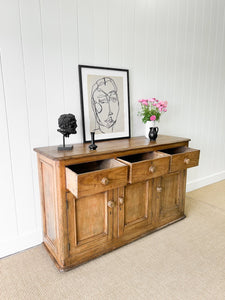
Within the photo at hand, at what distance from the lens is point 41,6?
1.61 m

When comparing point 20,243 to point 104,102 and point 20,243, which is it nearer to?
point 20,243

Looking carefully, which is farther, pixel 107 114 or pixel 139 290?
pixel 107 114

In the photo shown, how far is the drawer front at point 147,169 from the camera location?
5.14ft

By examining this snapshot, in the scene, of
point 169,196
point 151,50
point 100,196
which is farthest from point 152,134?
point 151,50

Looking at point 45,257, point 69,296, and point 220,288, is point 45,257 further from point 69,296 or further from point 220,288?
point 220,288

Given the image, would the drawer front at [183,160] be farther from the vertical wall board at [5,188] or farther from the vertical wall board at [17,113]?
the vertical wall board at [5,188]

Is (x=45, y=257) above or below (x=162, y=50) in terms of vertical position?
below

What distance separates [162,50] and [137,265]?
7.05ft

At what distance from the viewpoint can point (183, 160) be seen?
6.15 ft

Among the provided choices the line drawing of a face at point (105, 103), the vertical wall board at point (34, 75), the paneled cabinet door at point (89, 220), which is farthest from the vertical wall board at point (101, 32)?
the paneled cabinet door at point (89, 220)

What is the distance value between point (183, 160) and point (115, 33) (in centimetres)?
133

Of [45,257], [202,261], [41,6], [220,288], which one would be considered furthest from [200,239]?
[41,6]

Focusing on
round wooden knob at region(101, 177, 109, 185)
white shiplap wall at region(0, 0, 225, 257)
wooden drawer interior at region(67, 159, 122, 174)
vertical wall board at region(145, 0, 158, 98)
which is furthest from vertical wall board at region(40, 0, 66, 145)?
vertical wall board at region(145, 0, 158, 98)

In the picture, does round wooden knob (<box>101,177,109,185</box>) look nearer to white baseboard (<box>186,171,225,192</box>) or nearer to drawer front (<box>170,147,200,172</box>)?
drawer front (<box>170,147,200,172</box>)
